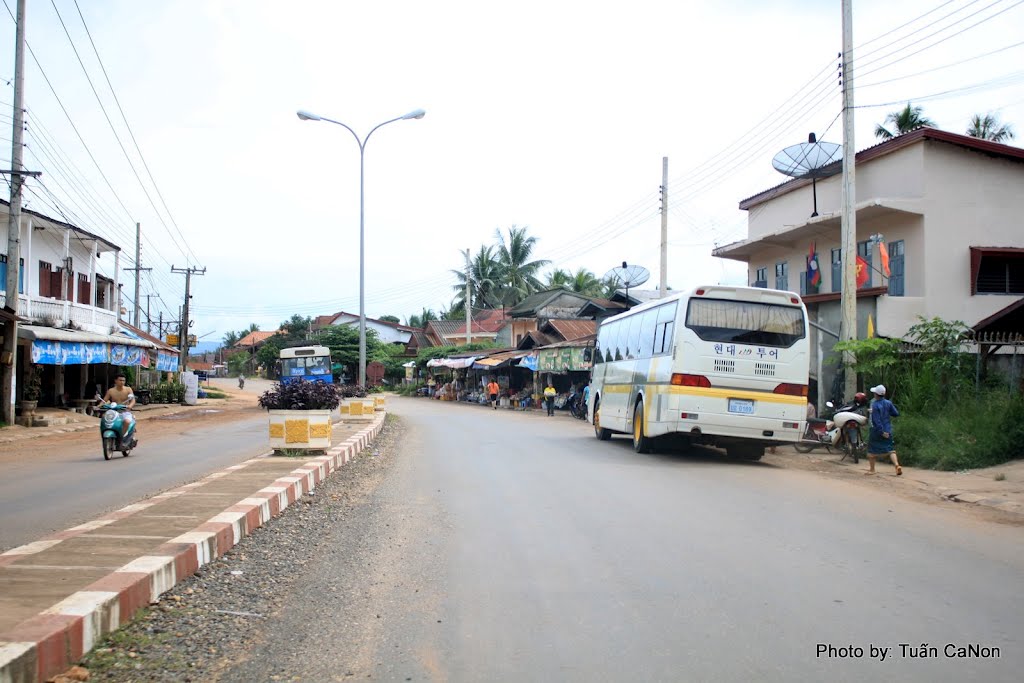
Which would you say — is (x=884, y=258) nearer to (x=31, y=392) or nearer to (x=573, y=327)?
(x=31, y=392)

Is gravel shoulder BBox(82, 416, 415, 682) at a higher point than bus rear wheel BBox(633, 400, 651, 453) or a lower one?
lower

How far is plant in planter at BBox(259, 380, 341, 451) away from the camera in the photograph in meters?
11.8

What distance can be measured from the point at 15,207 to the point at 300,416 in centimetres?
1306

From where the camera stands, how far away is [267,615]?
16.1ft

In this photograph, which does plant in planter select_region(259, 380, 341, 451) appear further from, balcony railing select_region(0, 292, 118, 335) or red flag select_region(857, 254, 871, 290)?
balcony railing select_region(0, 292, 118, 335)

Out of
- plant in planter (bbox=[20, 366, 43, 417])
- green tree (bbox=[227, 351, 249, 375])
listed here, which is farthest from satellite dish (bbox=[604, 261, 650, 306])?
green tree (bbox=[227, 351, 249, 375])

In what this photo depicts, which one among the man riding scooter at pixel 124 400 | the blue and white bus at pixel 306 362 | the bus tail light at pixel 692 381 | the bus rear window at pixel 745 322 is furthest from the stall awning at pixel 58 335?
the bus rear window at pixel 745 322

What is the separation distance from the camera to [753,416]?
13305mm

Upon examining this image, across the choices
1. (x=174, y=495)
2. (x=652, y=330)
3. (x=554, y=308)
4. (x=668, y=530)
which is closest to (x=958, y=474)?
(x=652, y=330)

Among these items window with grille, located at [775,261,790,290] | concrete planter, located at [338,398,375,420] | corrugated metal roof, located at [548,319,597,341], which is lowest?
concrete planter, located at [338,398,375,420]

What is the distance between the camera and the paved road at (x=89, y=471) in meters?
8.16

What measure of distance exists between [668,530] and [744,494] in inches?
114

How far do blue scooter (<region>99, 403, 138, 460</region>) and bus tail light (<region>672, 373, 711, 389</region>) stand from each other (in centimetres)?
990

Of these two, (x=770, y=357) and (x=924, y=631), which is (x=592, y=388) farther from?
(x=924, y=631)
